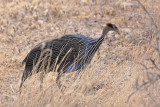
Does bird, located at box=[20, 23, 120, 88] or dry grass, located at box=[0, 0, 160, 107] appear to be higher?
bird, located at box=[20, 23, 120, 88]

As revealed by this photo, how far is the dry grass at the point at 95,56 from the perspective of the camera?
3.32 metres

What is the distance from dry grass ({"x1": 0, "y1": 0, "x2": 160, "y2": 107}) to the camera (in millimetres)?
3324

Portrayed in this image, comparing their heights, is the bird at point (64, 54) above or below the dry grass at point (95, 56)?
above

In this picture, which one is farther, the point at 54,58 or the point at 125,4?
the point at 125,4

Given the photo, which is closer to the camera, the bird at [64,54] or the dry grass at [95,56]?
the dry grass at [95,56]

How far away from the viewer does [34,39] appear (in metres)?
5.82

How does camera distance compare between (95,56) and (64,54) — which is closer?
(64,54)

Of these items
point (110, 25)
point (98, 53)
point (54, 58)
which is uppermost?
point (110, 25)

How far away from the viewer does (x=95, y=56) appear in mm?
5008

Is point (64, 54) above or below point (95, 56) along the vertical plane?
above

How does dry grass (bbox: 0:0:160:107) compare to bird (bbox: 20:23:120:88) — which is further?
bird (bbox: 20:23:120:88)

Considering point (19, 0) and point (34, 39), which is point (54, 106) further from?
point (19, 0)

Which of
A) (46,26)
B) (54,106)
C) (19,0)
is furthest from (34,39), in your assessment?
(54,106)

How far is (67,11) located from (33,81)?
10.7ft
